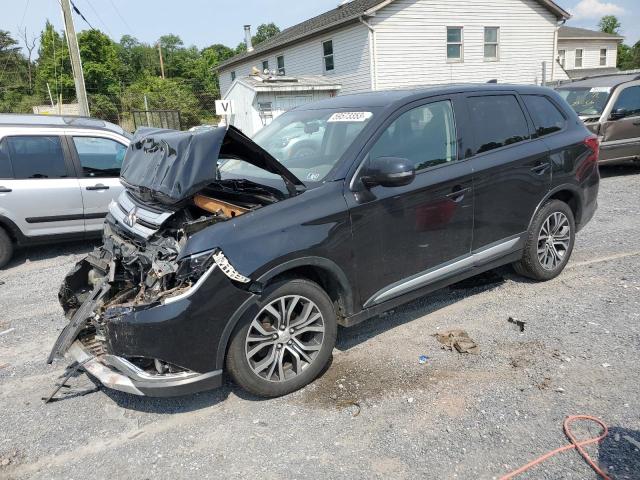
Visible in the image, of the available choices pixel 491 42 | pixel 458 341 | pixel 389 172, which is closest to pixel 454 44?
pixel 491 42

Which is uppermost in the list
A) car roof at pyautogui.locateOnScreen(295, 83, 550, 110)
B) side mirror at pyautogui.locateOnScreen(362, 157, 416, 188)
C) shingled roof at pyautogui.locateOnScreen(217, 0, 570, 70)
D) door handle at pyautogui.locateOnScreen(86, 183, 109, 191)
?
shingled roof at pyautogui.locateOnScreen(217, 0, 570, 70)

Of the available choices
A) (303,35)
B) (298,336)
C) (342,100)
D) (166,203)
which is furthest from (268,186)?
(303,35)

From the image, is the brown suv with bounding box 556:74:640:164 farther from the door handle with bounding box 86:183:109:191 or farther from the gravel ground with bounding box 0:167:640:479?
the door handle with bounding box 86:183:109:191

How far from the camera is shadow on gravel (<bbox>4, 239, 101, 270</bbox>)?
6.92m

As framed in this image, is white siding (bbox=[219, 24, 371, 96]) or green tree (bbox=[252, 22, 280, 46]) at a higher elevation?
green tree (bbox=[252, 22, 280, 46])

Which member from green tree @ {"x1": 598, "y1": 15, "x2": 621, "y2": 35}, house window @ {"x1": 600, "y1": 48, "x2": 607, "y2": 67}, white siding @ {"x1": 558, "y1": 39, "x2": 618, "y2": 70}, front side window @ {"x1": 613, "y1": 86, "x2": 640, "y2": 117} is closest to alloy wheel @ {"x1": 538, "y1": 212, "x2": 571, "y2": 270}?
front side window @ {"x1": 613, "y1": 86, "x2": 640, "y2": 117}

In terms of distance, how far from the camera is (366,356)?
3762mm

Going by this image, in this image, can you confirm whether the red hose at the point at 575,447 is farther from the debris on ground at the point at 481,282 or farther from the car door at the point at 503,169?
the debris on ground at the point at 481,282

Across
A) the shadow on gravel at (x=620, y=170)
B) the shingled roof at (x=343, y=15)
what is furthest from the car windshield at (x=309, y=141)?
the shingled roof at (x=343, y=15)

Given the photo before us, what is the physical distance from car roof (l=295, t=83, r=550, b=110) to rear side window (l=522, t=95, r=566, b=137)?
0.13 meters

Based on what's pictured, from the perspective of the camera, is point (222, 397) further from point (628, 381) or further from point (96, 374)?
point (628, 381)

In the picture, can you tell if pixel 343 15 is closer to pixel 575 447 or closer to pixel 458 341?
pixel 458 341

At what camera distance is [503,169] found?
4211 mm

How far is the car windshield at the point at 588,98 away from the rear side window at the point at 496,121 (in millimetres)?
6544
